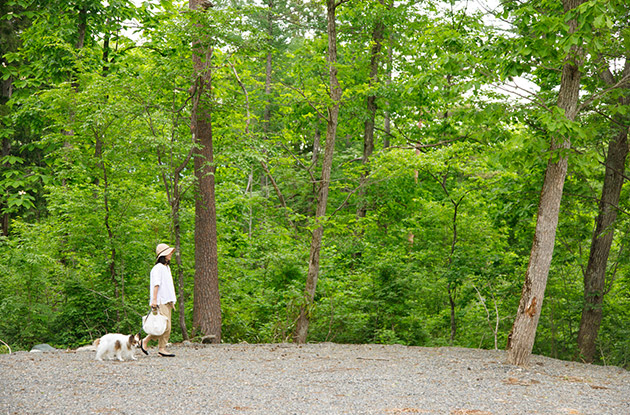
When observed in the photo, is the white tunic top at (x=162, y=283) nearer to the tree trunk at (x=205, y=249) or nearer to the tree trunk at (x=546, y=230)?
the tree trunk at (x=205, y=249)

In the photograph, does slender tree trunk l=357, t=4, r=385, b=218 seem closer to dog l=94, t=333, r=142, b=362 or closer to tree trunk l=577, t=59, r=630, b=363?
tree trunk l=577, t=59, r=630, b=363

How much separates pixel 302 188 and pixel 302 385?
8063 mm

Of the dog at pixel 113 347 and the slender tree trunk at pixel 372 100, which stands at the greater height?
the slender tree trunk at pixel 372 100

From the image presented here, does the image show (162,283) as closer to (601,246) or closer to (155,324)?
(155,324)

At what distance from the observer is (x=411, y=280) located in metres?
13.4

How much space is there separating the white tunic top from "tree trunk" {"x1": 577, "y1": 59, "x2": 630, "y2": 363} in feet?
26.9

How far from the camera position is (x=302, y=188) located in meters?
14.3

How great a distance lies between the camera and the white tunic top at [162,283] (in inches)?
332

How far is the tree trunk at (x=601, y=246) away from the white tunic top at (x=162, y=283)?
26.9 feet

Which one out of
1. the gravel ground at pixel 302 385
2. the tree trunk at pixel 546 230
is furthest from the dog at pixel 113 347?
the tree trunk at pixel 546 230

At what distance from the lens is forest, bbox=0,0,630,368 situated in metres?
8.34

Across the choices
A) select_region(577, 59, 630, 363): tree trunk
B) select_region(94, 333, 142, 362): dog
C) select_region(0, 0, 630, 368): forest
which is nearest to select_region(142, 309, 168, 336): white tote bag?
select_region(94, 333, 142, 362): dog

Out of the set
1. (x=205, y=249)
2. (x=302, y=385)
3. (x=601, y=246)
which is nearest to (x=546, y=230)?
(x=601, y=246)

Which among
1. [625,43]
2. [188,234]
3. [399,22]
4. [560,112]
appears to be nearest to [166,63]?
[188,234]
